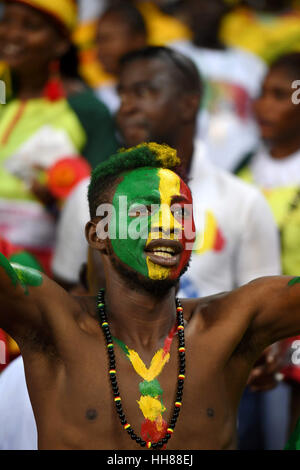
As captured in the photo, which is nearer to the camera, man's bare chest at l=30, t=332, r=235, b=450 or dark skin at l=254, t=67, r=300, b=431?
man's bare chest at l=30, t=332, r=235, b=450

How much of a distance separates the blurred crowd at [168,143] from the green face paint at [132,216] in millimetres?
454

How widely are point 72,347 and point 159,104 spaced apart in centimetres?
166

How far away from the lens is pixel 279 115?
180 inches

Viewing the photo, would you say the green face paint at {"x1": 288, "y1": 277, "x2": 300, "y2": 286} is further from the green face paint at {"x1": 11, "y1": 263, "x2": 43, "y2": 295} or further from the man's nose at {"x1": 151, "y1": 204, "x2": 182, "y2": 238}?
the green face paint at {"x1": 11, "y1": 263, "x2": 43, "y2": 295}

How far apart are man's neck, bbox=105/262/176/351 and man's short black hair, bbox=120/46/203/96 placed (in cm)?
163

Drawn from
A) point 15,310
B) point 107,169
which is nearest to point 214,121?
point 107,169

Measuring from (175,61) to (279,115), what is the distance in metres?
0.71

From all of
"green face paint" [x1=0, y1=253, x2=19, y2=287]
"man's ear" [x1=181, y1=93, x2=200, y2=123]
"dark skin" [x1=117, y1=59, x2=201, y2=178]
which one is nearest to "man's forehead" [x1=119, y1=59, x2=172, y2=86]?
"dark skin" [x1=117, y1=59, x2=201, y2=178]

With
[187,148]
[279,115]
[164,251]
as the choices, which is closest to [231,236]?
[187,148]

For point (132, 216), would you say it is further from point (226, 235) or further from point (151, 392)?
point (226, 235)

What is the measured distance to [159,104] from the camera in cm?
398

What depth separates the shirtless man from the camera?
2.53 meters

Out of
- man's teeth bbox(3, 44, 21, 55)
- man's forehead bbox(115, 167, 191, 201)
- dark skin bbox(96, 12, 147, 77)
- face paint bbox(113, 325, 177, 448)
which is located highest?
dark skin bbox(96, 12, 147, 77)
